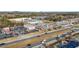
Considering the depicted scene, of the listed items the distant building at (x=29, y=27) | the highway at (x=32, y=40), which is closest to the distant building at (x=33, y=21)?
the distant building at (x=29, y=27)

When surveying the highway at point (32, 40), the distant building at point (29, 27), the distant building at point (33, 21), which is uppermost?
the distant building at point (33, 21)

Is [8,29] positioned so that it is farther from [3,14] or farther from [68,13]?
[68,13]

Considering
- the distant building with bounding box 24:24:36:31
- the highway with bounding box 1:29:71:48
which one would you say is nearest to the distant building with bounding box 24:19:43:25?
the distant building with bounding box 24:24:36:31

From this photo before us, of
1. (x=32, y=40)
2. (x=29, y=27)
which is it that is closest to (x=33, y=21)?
(x=29, y=27)

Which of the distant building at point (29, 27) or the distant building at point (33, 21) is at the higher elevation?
the distant building at point (33, 21)

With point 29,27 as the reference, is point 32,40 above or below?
below

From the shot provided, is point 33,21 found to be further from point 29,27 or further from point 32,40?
point 32,40

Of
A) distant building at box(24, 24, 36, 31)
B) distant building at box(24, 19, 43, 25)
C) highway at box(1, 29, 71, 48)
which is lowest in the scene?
highway at box(1, 29, 71, 48)

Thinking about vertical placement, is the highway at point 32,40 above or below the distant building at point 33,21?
below

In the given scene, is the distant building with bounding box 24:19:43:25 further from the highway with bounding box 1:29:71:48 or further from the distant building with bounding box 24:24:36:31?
the highway with bounding box 1:29:71:48

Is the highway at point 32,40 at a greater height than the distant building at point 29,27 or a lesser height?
lesser

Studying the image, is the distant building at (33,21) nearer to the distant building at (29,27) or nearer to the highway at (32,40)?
the distant building at (29,27)
